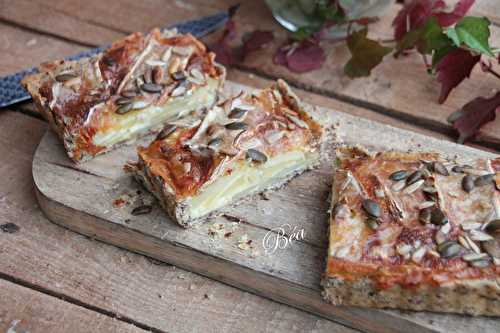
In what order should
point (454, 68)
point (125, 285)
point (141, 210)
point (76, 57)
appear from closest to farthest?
point (125, 285), point (141, 210), point (454, 68), point (76, 57)

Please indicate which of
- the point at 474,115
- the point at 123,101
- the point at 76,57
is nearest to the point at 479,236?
the point at 474,115

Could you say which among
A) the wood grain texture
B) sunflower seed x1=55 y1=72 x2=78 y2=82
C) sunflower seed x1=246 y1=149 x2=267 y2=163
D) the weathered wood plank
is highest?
sunflower seed x1=246 y1=149 x2=267 y2=163

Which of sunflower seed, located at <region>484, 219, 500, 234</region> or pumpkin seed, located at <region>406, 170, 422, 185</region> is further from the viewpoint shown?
pumpkin seed, located at <region>406, 170, 422, 185</region>

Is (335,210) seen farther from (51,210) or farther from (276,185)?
(51,210)

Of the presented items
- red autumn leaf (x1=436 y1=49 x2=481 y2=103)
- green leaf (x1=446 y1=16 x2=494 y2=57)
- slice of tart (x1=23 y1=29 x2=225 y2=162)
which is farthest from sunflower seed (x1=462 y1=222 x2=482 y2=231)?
slice of tart (x1=23 y1=29 x2=225 y2=162)

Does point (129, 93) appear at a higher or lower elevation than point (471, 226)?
lower

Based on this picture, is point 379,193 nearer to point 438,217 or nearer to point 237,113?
point 438,217

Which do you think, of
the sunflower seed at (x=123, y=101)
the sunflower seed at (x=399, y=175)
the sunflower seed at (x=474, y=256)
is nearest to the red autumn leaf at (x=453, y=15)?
the sunflower seed at (x=399, y=175)

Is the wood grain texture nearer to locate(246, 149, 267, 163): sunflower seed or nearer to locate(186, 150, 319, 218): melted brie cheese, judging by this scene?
locate(186, 150, 319, 218): melted brie cheese

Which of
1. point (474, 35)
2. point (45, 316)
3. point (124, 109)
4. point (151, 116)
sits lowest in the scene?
point (45, 316)
